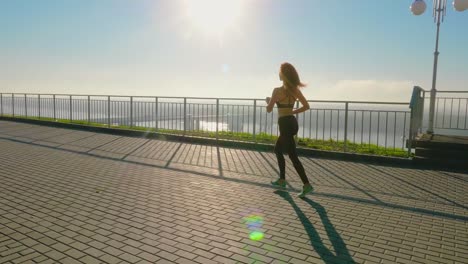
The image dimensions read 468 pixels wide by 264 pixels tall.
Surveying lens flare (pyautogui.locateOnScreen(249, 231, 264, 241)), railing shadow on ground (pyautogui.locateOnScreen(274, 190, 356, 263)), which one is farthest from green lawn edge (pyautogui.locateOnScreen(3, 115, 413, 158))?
lens flare (pyautogui.locateOnScreen(249, 231, 264, 241))

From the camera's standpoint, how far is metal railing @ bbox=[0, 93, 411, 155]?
971 centimetres

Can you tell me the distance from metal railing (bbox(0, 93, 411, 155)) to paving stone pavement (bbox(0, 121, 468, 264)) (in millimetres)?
1954

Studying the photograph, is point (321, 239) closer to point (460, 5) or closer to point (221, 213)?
point (221, 213)

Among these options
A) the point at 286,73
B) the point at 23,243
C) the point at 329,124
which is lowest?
the point at 23,243

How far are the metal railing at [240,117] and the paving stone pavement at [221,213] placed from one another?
195 centimetres

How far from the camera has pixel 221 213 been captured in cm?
470

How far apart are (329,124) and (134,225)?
7818 millimetres

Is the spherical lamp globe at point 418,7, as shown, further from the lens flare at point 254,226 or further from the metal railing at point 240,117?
the lens flare at point 254,226

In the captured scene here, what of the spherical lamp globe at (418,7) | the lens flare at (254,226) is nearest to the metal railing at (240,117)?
the spherical lamp globe at (418,7)

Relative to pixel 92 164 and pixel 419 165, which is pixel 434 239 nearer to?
pixel 419 165

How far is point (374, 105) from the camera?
9.38m

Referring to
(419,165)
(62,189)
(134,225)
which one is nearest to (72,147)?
(62,189)

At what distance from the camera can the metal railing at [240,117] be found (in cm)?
971

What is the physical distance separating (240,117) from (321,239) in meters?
8.46
